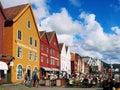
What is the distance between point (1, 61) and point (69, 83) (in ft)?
32.1

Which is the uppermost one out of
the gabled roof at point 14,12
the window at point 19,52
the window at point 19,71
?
the gabled roof at point 14,12

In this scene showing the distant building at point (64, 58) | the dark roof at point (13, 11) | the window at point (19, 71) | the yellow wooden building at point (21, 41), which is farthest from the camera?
the distant building at point (64, 58)

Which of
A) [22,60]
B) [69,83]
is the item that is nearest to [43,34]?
[22,60]

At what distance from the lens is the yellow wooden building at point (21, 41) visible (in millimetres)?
42281

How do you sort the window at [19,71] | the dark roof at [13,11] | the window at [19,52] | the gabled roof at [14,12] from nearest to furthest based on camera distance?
the gabled roof at [14,12] → the window at [19,71] → the dark roof at [13,11] → the window at [19,52]

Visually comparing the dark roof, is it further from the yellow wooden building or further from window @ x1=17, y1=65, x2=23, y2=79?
window @ x1=17, y1=65, x2=23, y2=79

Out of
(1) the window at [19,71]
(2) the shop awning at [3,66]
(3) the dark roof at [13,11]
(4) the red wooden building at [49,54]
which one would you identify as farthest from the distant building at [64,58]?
(2) the shop awning at [3,66]

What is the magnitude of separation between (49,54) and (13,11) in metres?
21.3

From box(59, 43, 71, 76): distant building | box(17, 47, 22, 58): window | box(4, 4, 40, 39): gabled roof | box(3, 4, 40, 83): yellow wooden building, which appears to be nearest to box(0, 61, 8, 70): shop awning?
box(3, 4, 40, 83): yellow wooden building

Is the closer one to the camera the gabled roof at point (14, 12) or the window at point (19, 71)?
the gabled roof at point (14, 12)

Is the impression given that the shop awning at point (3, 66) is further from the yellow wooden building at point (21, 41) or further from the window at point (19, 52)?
the window at point (19, 52)

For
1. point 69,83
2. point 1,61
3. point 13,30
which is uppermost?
point 13,30

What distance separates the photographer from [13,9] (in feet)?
159

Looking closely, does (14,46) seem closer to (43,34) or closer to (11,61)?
(11,61)
